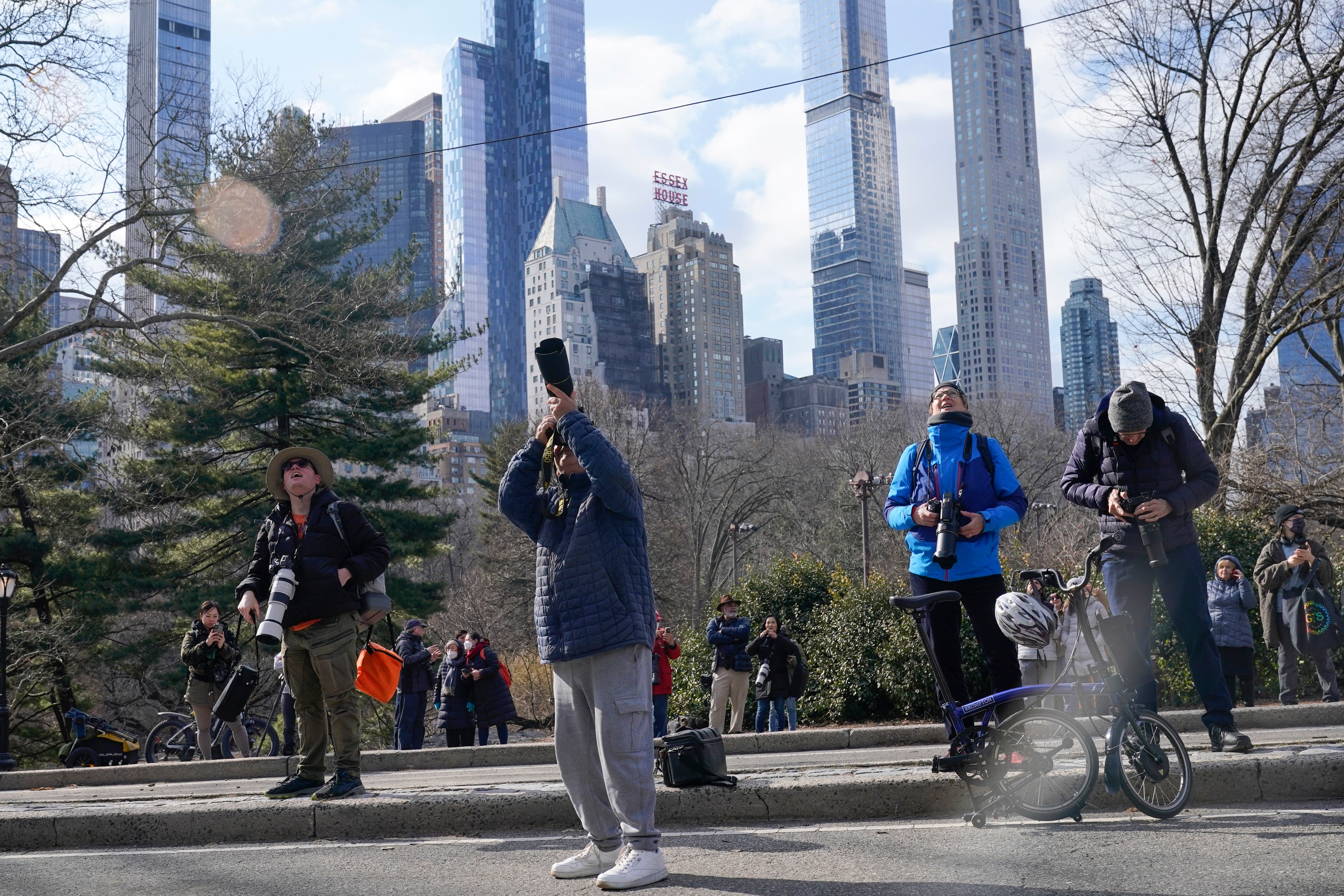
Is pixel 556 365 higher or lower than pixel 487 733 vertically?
higher

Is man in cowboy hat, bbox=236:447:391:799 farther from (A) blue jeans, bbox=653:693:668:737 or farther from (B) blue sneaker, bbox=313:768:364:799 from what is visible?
(A) blue jeans, bbox=653:693:668:737

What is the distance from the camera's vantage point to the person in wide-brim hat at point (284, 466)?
21.7ft

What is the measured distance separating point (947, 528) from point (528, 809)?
2499 millimetres

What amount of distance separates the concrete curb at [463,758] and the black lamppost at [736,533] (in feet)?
85.7

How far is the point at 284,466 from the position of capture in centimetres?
664

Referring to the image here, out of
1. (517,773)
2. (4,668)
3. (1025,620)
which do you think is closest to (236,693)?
(517,773)

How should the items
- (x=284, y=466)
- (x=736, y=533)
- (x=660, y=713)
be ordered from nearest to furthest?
(x=284, y=466) → (x=660, y=713) → (x=736, y=533)

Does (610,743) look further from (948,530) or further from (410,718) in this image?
(410,718)

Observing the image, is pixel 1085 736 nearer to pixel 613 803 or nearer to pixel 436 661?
pixel 613 803

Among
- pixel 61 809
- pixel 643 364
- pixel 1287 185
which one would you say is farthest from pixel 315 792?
pixel 643 364

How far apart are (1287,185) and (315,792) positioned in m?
19.0

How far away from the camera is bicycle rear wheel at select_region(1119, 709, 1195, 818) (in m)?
4.74

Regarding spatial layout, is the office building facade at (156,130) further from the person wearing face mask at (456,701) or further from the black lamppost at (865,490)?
the black lamppost at (865,490)

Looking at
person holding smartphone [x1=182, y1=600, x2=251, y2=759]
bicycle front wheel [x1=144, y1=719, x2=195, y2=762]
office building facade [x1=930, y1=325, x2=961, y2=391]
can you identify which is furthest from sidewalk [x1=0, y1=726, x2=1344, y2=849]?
office building facade [x1=930, y1=325, x2=961, y2=391]
